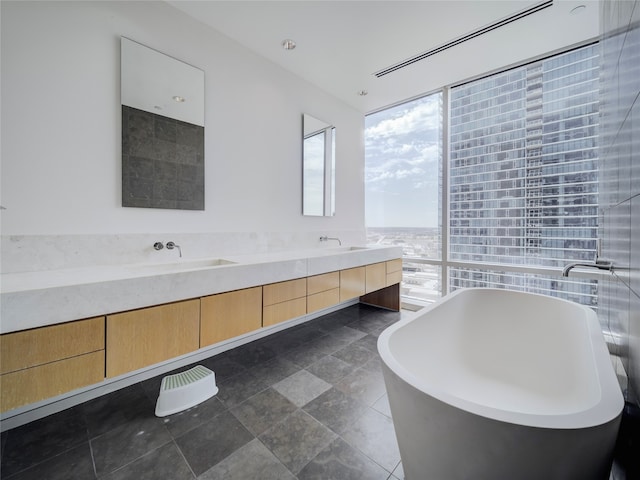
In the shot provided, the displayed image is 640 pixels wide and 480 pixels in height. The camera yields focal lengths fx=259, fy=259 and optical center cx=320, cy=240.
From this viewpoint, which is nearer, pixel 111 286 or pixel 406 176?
pixel 111 286

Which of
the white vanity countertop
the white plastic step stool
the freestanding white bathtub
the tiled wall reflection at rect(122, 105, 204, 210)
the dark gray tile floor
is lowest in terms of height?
the dark gray tile floor

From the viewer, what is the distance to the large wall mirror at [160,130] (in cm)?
171

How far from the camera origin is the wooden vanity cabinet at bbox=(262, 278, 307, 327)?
1.85 m

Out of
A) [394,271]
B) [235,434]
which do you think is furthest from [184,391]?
[394,271]

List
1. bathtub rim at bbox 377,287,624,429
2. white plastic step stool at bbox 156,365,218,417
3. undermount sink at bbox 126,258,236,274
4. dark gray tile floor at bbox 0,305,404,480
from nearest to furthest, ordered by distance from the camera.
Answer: bathtub rim at bbox 377,287,624,429 < dark gray tile floor at bbox 0,305,404,480 < white plastic step stool at bbox 156,365,218,417 < undermount sink at bbox 126,258,236,274

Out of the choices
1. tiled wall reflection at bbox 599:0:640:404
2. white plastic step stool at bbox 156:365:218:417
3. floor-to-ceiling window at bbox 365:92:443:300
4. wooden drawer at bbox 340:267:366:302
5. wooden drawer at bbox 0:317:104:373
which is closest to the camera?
tiled wall reflection at bbox 599:0:640:404

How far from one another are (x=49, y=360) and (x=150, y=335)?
359 millimetres

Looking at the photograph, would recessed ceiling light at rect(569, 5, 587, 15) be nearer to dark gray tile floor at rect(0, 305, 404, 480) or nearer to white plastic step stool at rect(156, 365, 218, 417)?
dark gray tile floor at rect(0, 305, 404, 480)

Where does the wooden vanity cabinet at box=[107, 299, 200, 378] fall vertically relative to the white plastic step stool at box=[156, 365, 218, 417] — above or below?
above

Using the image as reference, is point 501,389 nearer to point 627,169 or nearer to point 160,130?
point 627,169

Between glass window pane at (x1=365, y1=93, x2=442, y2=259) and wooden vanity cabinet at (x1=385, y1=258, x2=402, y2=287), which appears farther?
glass window pane at (x1=365, y1=93, x2=442, y2=259)

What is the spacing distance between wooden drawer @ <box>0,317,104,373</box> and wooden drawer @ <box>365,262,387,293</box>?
2.20 meters

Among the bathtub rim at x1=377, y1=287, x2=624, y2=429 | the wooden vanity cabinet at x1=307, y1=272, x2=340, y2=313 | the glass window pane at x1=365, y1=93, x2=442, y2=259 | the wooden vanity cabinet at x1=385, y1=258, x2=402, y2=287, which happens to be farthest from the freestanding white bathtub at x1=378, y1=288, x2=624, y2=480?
the glass window pane at x1=365, y1=93, x2=442, y2=259

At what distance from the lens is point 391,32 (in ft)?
6.96
